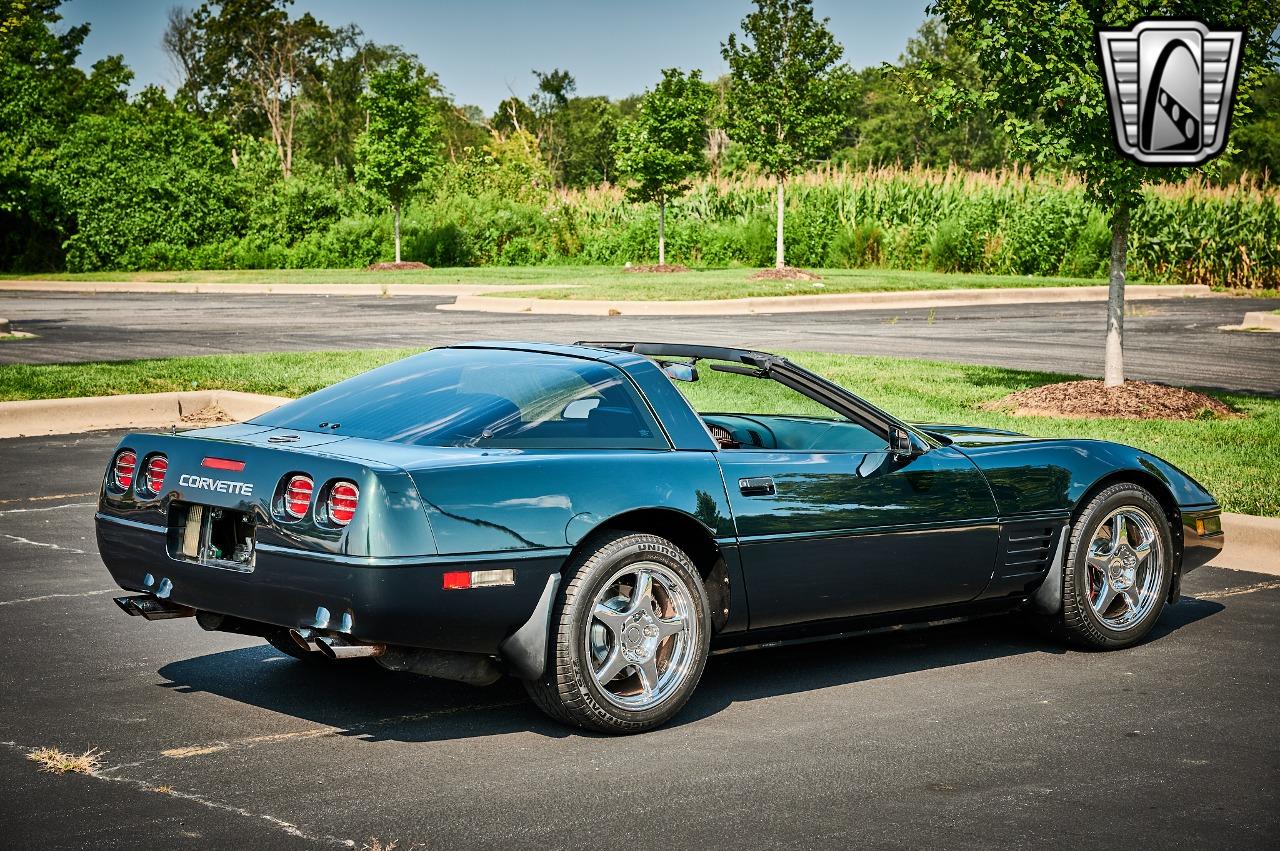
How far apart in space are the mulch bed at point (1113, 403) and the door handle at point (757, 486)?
8058 millimetres

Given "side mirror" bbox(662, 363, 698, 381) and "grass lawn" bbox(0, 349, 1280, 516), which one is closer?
"side mirror" bbox(662, 363, 698, 381)

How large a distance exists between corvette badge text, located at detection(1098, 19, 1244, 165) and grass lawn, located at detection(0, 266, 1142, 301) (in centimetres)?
1405

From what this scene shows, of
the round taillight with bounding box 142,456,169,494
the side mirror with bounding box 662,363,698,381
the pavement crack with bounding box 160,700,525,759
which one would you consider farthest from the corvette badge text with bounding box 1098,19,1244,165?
the round taillight with bounding box 142,456,169,494

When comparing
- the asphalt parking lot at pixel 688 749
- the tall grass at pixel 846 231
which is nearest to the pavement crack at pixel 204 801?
the asphalt parking lot at pixel 688 749

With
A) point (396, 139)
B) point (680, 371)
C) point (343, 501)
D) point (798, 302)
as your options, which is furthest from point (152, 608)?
point (396, 139)

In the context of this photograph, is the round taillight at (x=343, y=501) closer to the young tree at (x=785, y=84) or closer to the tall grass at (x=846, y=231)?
the young tree at (x=785, y=84)

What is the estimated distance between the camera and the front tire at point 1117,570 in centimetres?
642

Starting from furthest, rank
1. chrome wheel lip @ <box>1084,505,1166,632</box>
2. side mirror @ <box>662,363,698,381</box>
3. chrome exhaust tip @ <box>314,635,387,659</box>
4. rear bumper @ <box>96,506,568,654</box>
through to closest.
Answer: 1. chrome wheel lip @ <box>1084,505,1166,632</box>
2. side mirror @ <box>662,363,698,381</box>
3. chrome exhaust tip @ <box>314,635,387,659</box>
4. rear bumper @ <box>96,506,568,654</box>

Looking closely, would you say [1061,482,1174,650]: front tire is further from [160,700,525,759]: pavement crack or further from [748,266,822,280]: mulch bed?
[748,266,822,280]: mulch bed

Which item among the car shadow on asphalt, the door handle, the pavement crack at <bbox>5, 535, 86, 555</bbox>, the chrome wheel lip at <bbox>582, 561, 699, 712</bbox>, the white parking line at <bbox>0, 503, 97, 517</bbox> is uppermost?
the door handle

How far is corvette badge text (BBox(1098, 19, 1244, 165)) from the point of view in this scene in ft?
40.7

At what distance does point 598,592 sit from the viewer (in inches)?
201

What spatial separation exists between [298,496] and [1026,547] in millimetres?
2990

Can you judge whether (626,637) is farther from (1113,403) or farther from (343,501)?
(1113,403)
